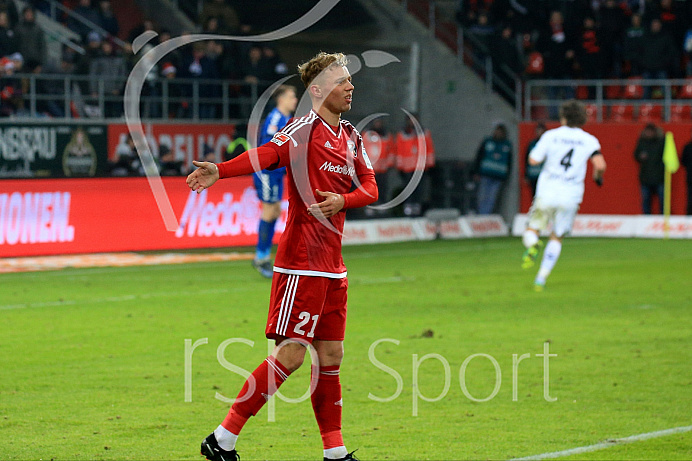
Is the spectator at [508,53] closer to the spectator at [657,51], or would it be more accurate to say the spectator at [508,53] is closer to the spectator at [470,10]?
the spectator at [470,10]

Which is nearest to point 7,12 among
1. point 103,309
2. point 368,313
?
point 103,309

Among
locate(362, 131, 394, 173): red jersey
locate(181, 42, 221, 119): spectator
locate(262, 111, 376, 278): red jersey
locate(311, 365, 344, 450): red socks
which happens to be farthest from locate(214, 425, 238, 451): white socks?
locate(362, 131, 394, 173): red jersey

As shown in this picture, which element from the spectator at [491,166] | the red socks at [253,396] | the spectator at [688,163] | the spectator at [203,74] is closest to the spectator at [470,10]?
the spectator at [491,166]

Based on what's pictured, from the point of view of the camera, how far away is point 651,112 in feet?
87.1

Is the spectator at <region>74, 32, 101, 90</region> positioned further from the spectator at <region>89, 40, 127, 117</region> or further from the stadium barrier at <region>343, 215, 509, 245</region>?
the stadium barrier at <region>343, 215, 509, 245</region>

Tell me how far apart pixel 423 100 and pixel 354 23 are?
2.74m

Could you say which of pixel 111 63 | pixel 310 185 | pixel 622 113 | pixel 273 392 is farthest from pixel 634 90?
pixel 273 392

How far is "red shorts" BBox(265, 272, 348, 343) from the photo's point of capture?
5.93 m

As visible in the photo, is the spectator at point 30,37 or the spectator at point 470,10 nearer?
the spectator at point 30,37

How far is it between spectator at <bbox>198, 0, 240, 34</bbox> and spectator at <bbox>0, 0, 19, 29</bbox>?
4.44 metres

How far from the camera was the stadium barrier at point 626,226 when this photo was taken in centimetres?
2455

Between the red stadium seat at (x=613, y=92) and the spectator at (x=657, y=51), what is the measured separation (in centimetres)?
100

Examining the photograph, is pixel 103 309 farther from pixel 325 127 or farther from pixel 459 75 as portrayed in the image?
pixel 459 75

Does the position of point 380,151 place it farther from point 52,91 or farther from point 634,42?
point 52,91
